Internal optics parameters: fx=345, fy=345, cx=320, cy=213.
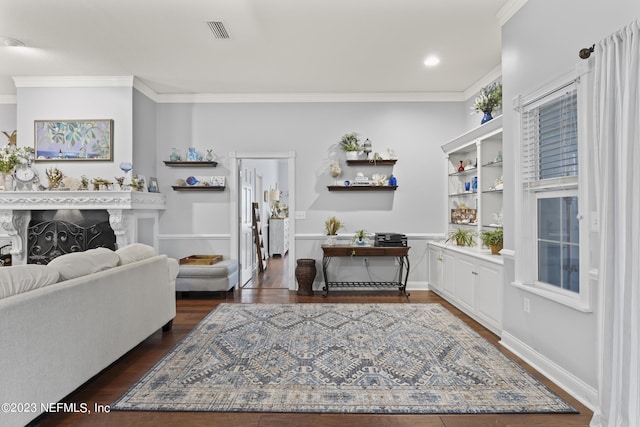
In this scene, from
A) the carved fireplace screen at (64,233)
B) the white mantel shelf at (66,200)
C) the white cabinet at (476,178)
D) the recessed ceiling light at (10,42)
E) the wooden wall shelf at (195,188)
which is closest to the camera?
the recessed ceiling light at (10,42)

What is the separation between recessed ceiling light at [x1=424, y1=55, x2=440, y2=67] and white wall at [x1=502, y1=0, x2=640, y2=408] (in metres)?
1.01

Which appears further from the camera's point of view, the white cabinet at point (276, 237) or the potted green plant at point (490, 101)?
the white cabinet at point (276, 237)

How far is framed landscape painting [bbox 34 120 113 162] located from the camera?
4.70m

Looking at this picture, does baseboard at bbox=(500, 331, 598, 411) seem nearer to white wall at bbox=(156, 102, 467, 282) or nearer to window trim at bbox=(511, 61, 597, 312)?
window trim at bbox=(511, 61, 597, 312)

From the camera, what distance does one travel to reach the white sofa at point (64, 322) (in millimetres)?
1670

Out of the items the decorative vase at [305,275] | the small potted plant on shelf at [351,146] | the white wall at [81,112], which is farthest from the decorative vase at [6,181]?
the small potted plant on shelf at [351,146]

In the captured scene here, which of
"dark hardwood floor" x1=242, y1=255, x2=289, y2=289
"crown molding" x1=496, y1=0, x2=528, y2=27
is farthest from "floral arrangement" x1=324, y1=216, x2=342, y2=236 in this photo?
"crown molding" x1=496, y1=0, x2=528, y2=27

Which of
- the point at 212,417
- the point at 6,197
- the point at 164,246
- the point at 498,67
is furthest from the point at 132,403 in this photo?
the point at 498,67

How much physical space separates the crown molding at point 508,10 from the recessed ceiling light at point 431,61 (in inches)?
36.5

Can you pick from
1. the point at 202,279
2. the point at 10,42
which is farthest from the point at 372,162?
the point at 10,42

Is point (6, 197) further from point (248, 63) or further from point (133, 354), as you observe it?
point (248, 63)

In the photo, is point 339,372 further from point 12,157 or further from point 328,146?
point 12,157

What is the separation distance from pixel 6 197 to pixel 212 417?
4293mm

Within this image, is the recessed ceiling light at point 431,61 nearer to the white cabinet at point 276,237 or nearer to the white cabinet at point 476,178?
the white cabinet at point 476,178
